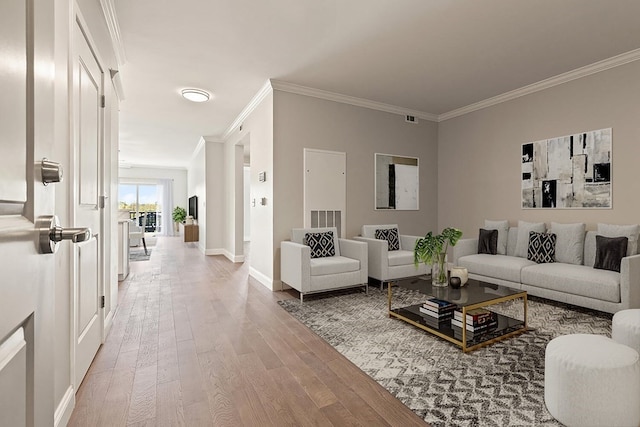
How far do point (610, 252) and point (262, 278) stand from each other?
4156 mm

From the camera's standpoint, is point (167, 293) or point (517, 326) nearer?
point (517, 326)

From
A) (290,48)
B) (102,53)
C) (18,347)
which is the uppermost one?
(290,48)

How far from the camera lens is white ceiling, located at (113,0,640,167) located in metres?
2.87

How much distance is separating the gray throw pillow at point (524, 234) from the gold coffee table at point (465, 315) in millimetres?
1638

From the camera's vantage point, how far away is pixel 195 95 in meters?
4.71

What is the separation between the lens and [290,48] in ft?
11.6

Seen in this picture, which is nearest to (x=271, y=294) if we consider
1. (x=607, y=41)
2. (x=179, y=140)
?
(x=607, y=41)

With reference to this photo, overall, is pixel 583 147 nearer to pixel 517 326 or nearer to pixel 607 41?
A: pixel 607 41

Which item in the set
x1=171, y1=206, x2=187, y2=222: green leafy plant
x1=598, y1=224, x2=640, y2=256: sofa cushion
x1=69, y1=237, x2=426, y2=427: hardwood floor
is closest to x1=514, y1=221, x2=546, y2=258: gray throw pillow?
x1=598, y1=224, x2=640, y2=256: sofa cushion

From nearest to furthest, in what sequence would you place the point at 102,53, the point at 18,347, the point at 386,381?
the point at 18,347 → the point at 386,381 → the point at 102,53

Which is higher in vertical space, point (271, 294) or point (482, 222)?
point (482, 222)

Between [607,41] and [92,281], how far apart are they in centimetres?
526

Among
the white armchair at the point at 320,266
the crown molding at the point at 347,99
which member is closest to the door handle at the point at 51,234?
the white armchair at the point at 320,266

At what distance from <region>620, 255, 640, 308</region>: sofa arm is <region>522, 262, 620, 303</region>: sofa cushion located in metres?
0.06
